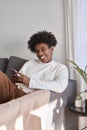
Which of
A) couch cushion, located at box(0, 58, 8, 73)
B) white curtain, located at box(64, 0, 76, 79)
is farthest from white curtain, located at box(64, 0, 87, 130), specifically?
couch cushion, located at box(0, 58, 8, 73)

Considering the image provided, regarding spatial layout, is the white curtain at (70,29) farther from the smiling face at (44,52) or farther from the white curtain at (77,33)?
the smiling face at (44,52)

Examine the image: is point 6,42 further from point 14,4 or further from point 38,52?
point 38,52

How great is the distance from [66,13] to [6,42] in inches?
34.1

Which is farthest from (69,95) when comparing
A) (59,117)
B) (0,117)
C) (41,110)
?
(0,117)

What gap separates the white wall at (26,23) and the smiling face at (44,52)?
1.00 feet

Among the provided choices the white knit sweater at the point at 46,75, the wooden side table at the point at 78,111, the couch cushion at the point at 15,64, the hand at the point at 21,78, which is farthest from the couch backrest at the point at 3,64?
the wooden side table at the point at 78,111

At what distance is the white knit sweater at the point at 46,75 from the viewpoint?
1964 millimetres

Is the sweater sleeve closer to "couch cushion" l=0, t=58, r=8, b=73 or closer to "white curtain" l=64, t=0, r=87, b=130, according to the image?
"white curtain" l=64, t=0, r=87, b=130

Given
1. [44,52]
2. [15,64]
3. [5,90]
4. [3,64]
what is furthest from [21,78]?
[3,64]

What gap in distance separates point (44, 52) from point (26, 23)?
64 centimetres

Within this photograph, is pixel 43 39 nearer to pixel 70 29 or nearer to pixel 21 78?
pixel 70 29

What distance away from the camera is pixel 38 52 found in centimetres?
221

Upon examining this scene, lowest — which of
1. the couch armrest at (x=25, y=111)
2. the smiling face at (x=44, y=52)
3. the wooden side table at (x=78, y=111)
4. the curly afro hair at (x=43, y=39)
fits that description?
the wooden side table at (x=78, y=111)

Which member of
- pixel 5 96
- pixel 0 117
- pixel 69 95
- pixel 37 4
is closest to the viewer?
pixel 0 117
